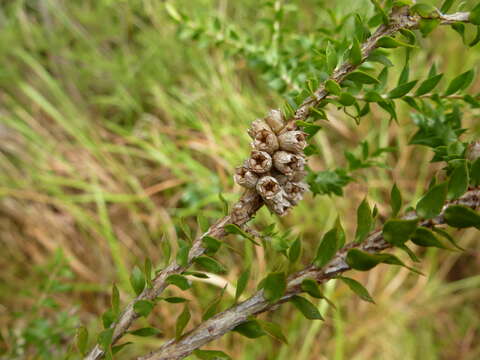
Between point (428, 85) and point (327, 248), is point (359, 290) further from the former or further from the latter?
point (428, 85)

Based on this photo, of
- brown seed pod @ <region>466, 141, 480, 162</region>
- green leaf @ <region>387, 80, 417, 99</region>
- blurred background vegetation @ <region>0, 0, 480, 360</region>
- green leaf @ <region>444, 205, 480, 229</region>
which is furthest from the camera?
blurred background vegetation @ <region>0, 0, 480, 360</region>

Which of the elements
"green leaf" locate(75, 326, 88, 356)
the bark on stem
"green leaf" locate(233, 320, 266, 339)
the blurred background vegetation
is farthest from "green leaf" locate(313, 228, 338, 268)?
the blurred background vegetation

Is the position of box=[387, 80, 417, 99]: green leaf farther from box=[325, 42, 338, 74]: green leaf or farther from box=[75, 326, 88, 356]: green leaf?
box=[75, 326, 88, 356]: green leaf

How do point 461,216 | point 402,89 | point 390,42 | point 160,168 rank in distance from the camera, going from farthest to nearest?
point 160,168
point 402,89
point 390,42
point 461,216

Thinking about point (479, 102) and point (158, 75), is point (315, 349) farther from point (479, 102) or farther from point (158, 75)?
point (158, 75)

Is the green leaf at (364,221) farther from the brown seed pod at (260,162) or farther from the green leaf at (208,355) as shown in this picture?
the green leaf at (208,355)

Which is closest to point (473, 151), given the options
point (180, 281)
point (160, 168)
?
point (180, 281)
